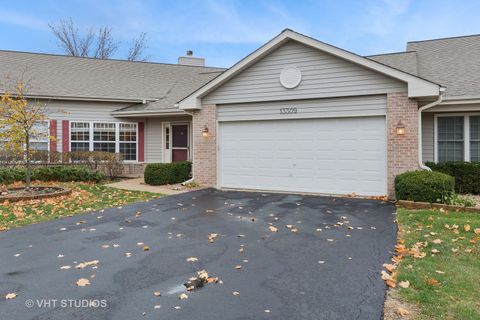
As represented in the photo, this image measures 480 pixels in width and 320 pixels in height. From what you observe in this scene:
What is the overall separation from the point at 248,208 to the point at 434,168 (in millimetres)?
6245

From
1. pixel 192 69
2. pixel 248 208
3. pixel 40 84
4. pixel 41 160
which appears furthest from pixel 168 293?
pixel 192 69

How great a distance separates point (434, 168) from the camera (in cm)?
1120

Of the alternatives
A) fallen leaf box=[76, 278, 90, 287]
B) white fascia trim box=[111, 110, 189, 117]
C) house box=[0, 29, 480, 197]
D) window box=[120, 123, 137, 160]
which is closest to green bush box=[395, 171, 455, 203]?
house box=[0, 29, 480, 197]

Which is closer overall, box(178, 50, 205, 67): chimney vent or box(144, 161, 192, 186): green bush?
box(144, 161, 192, 186): green bush

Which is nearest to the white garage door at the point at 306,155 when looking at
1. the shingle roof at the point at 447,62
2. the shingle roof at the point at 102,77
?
the shingle roof at the point at 447,62

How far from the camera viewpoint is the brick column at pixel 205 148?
12539 millimetres

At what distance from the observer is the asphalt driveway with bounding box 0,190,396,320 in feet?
11.5

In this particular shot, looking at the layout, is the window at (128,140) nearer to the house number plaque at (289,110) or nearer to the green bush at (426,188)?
the house number plaque at (289,110)

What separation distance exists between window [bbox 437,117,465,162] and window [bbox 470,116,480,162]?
0.79ft

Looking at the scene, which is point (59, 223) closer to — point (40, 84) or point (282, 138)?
point (282, 138)

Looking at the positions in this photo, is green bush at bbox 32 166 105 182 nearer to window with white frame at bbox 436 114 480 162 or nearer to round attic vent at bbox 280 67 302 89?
round attic vent at bbox 280 67 302 89

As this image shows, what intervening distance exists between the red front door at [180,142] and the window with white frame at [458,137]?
986 centimetres

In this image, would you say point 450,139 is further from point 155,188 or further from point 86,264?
point 86,264

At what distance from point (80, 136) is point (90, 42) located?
25.1 m
